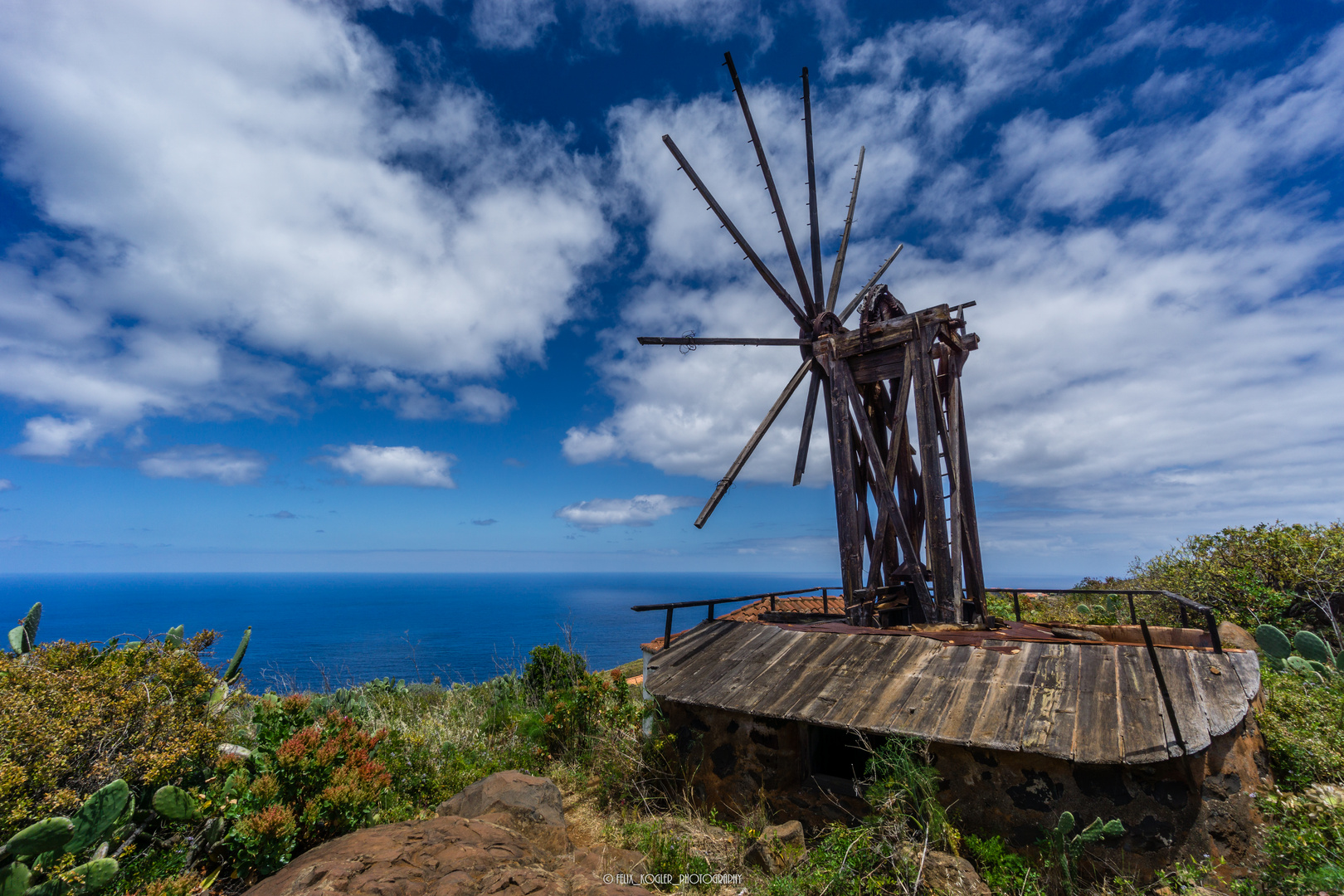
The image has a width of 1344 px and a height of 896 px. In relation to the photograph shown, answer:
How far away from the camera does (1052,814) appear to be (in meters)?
4.95

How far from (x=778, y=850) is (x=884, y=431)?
24.7 ft

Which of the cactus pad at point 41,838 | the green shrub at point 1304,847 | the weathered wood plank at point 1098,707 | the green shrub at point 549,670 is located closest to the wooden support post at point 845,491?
the weathered wood plank at point 1098,707

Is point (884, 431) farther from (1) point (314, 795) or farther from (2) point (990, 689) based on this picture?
(1) point (314, 795)

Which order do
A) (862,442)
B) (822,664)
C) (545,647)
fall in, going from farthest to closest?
(545,647)
(862,442)
(822,664)

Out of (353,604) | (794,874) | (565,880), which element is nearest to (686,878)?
(794,874)

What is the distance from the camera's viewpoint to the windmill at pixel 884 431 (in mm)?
8695

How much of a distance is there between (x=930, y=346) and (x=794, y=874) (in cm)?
751

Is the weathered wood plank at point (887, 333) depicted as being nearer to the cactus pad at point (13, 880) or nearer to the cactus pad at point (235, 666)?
the cactus pad at point (235, 666)

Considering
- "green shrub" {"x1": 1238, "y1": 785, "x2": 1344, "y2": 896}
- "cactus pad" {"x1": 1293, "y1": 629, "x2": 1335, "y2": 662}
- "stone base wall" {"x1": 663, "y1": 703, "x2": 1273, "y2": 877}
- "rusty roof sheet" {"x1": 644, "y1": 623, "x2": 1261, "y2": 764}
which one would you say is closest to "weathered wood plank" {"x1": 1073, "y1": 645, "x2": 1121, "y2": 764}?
"rusty roof sheet" {"x1": 644, "y1": 623, "x2": 1261, "y2": 764}

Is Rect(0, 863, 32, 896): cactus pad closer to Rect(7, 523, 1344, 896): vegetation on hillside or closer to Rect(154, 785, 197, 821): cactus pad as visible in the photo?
Rect(7, 523, 1344, 896): vegetation on hillside

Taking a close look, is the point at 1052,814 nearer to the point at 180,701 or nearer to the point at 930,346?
the point at 930,346

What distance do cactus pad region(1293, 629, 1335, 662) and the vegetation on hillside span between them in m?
0.03

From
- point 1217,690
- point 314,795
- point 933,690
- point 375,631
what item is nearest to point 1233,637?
point 1217,690

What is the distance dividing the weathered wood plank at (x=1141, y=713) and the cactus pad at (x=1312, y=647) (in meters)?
4.78
